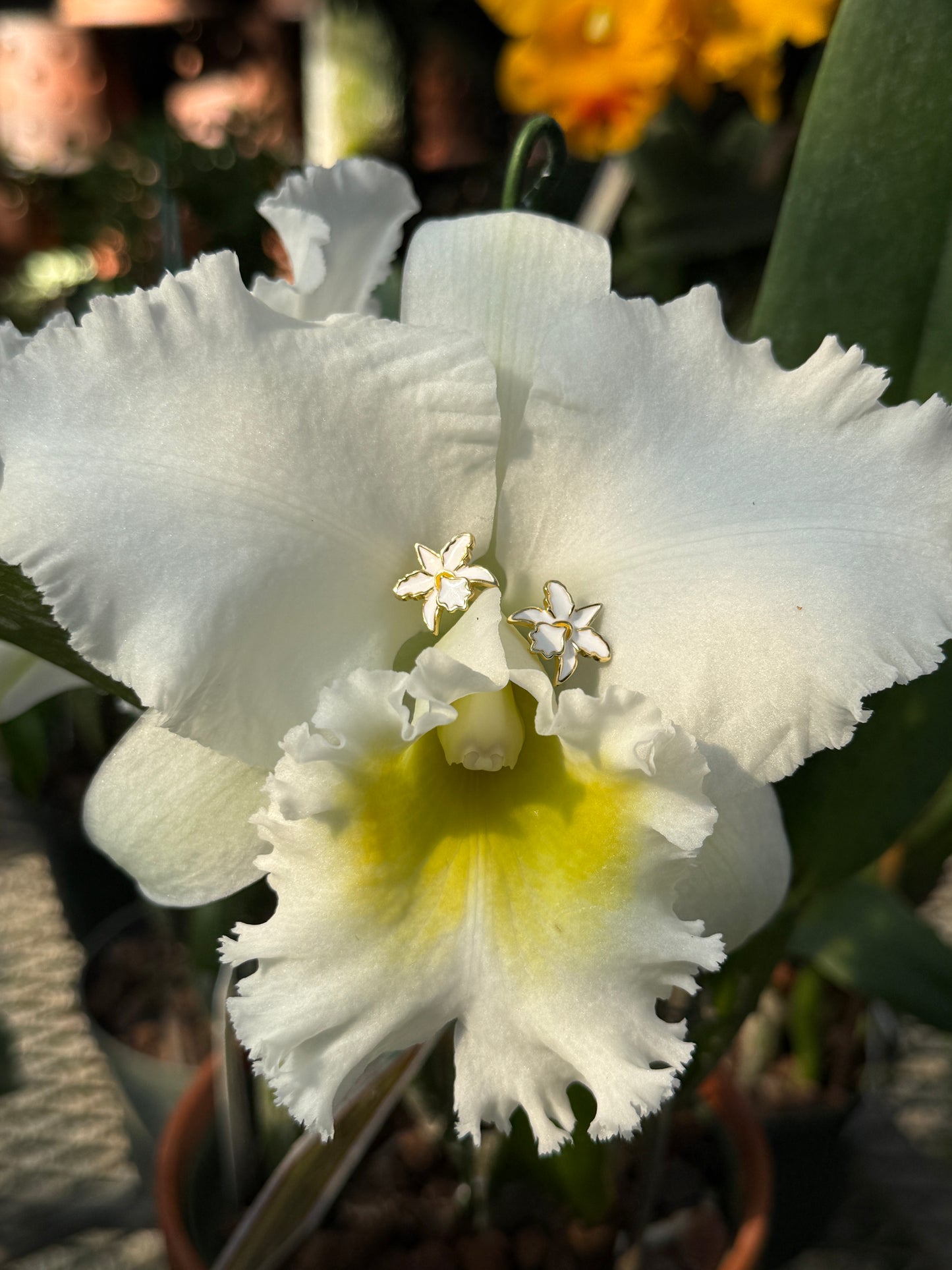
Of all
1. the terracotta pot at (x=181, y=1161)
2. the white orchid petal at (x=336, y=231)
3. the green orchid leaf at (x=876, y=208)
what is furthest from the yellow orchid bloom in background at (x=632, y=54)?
the terracotta pot at (x=181, y=1161)

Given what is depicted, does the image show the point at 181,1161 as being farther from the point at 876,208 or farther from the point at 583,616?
the point at 876,208

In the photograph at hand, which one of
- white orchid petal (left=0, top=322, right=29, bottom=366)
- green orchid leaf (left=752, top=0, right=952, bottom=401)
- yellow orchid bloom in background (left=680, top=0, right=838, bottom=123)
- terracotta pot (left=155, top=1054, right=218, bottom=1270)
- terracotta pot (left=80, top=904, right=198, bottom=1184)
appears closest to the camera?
white orchid petal (left=0, top=322, right=29, bottom=366)

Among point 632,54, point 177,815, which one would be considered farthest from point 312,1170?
point 632,54

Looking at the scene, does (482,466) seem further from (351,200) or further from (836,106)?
(836,106)

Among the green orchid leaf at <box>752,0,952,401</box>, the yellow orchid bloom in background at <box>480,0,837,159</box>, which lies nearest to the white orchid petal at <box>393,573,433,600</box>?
the green orchid leaf at <box>752,0,952,401</box>

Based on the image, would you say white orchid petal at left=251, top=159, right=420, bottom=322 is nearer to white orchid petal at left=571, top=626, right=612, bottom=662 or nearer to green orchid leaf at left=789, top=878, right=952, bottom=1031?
white orchid petal at left=571, top=626, right=612, bottom=662
